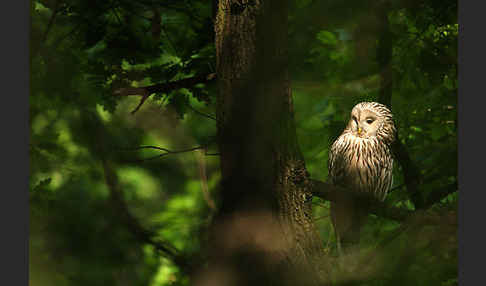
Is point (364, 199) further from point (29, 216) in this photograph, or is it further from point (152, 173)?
point (152, 173)

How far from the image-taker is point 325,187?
263 centimetres

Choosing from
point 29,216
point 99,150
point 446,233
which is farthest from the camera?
point 99,150

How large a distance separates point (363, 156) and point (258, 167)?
178 centimetres

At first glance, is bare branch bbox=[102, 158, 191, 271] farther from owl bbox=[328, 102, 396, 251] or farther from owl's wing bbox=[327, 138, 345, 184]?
owl's wing bbox=[327, 138, 345, 184]

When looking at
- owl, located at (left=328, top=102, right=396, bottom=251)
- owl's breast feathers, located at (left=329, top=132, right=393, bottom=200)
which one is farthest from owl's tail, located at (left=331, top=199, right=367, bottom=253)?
owl's breast feathers, located at (left=329, top=132, right=393, bottom=200)

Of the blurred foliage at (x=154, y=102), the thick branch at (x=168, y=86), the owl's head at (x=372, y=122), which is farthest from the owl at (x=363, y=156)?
the thick branch at (x=168, y=86)

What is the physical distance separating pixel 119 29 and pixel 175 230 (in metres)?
1.38

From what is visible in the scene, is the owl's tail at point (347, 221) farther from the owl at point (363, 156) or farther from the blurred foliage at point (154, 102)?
the blurred foliage at point (154, 102)

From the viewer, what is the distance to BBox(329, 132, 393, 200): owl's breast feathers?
145 inches

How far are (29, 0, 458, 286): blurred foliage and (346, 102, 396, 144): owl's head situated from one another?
3.2 inches

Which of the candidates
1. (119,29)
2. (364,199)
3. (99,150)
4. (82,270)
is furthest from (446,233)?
(82,270)

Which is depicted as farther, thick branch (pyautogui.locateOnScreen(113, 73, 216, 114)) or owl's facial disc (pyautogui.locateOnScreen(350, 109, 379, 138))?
owl's facial disc (pyautogui.locateOnScreen(350, 109, 379, 138))

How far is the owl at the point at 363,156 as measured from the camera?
3.46 m

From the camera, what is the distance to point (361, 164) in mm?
3752
